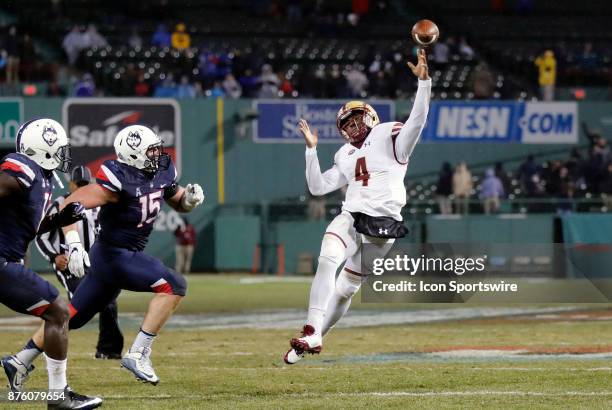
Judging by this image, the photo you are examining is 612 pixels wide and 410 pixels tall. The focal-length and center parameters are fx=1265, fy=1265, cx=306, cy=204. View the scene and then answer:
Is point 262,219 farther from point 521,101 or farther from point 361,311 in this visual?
point 361,311

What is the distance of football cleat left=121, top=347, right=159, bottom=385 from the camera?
8.64 metres

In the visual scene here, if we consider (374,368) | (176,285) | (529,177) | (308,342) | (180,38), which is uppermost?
(180,38)

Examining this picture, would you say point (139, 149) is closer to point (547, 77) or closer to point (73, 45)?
point (73, 45)

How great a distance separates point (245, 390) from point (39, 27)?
20.3 m

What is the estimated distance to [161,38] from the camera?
27.5 metres

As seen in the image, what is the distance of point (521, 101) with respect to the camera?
27234 mm

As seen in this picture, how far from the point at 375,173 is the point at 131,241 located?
1.88 meters

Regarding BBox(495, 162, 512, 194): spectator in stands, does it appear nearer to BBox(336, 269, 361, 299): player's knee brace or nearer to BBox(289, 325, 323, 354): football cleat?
BBox(336, 269, 361, 299): player's knee brace

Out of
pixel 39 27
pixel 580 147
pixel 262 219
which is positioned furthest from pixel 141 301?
pixel 580 147

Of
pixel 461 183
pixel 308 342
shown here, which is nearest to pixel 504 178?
pixel 461 183

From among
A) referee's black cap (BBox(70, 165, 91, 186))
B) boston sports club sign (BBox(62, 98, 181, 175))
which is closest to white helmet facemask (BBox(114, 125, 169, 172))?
referee's black cap (BBox(70, 165, 91, 186))

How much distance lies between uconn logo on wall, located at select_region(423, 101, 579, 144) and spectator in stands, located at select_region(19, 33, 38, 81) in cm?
824

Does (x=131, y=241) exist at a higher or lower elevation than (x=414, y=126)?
lower

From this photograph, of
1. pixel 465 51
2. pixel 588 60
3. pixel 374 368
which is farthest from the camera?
pixel 588 60
